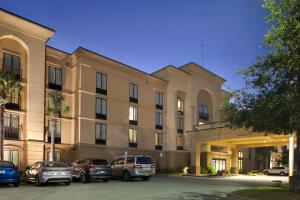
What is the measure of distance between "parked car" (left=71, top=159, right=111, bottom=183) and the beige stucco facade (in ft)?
34.4

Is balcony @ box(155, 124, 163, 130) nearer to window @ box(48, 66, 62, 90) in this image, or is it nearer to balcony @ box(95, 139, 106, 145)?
balcony @ box(95, 139, 106, 145)

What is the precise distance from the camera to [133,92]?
155 ft

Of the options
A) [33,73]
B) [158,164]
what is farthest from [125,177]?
[158,164]

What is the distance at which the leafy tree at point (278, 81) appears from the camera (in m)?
15.3

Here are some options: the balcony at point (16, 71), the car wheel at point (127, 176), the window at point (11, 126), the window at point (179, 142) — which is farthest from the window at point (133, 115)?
the car wheel at point (127, 176)

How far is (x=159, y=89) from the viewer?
50.7m

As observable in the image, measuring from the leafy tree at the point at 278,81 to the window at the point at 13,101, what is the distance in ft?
77.0

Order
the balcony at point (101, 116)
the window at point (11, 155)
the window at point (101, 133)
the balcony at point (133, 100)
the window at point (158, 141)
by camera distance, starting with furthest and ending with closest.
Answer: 1. the window at point (158, 141)
2. the balcony at point (133, 100)
3. the balcony at point (101, 116)
4. the window at point (101, 133)
5. the window at point (11, 155)

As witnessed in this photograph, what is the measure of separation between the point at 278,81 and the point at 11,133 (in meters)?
26.2

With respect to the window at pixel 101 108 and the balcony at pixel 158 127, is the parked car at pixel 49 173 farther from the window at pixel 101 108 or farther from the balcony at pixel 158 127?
the balcony at pixel 158 127

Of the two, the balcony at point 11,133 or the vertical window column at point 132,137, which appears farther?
the vertical window column at point 132,137

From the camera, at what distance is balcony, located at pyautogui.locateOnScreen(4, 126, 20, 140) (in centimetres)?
3400

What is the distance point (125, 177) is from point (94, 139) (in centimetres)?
1406

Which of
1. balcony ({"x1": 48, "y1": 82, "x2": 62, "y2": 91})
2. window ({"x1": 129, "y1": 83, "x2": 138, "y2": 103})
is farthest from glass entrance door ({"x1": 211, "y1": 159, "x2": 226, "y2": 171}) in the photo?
balcony ({"x1": 48, "y1": 82, "x2": 62, "y2": 91})
